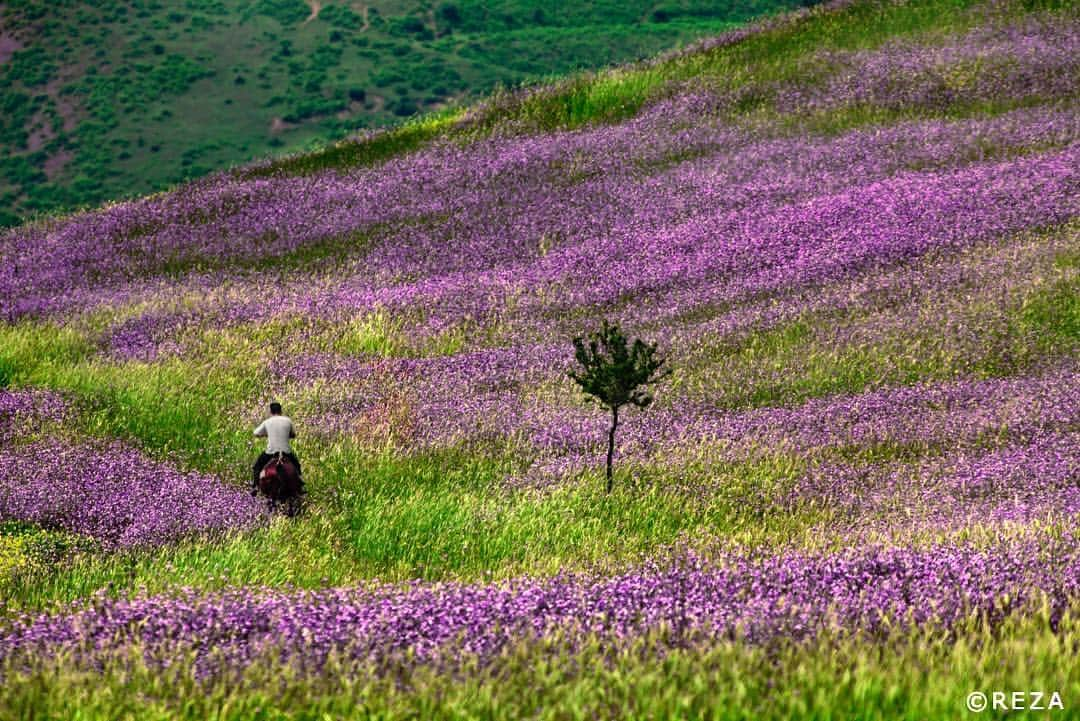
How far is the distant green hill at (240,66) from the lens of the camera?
91.4 m

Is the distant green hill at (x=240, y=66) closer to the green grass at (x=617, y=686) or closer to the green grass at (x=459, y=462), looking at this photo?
the green grass at (x=459, y=462)

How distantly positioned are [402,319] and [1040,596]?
9.74 meters

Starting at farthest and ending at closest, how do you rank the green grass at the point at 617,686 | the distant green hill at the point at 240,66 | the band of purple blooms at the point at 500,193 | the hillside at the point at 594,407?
1. the distant green hill at the point at 240,66
2. the band of purple blooms at the point at 500,193
3. the hillside at the point at 594,407
4. the green grass at the point at 617,686

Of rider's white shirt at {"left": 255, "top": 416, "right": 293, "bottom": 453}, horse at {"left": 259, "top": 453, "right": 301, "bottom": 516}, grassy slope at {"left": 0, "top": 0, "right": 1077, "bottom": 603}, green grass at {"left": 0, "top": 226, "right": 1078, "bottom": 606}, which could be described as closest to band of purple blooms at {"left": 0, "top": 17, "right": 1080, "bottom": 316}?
green grass at {"left": 0, "top": 226, "right": 1078, "bottom": 606}

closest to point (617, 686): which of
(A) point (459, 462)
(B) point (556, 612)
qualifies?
(B) point (556, 612)

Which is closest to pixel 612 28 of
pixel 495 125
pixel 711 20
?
pixel 711 20

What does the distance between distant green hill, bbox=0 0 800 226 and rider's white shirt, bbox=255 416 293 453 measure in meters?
74.4

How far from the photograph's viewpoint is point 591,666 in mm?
3641

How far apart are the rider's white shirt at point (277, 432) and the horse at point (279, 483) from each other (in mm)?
250

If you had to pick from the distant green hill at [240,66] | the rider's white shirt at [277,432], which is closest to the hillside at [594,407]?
the rider's white shirt at [277,432]

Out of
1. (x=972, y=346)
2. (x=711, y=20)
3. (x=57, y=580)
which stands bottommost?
(x=57, y=580)

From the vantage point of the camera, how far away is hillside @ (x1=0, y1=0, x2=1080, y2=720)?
3699 mm

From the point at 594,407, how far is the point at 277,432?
3.48m

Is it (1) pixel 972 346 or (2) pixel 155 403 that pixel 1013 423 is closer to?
(1) pixel 972 346
